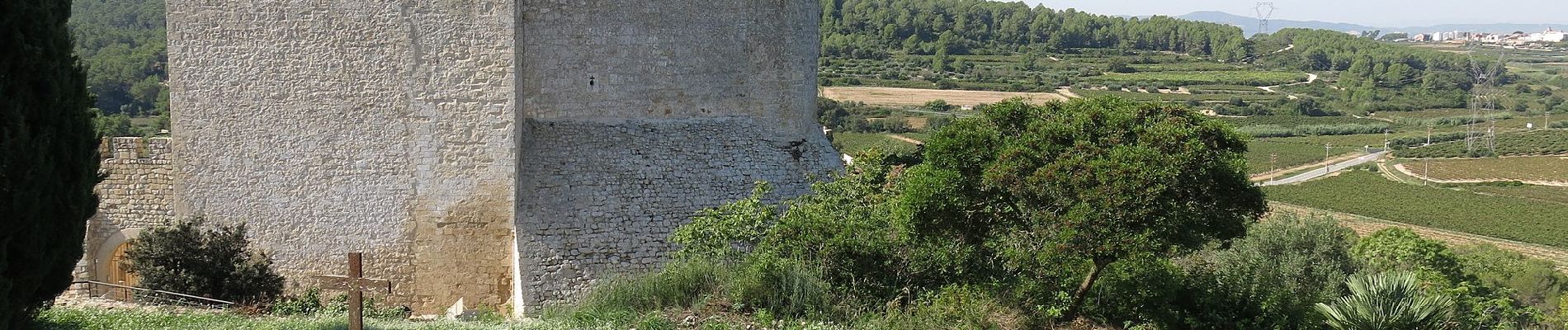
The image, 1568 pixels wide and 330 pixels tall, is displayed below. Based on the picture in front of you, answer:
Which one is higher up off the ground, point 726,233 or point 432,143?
point 432,143

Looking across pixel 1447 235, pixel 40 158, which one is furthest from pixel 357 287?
pixel 1447 235

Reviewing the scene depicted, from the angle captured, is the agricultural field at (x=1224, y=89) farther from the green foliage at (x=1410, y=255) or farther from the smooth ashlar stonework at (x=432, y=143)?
the smooth ashlar stonework at (x=432, y=143)

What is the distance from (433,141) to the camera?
8891mm

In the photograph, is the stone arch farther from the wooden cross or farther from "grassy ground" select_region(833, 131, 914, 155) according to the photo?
"grassy ground" select_region(833, 131, 914, 155)

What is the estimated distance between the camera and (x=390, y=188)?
352 inches

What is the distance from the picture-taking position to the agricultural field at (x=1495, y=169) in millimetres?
49031

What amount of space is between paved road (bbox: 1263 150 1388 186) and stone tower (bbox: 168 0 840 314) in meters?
38.4

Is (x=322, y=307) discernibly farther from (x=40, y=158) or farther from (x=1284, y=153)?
(x=1284, y=153)

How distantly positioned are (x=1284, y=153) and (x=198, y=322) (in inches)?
2159

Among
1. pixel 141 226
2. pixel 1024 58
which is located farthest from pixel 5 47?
pixel 1024 58

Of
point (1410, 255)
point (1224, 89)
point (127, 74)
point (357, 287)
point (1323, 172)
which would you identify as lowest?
point (1323, 172)

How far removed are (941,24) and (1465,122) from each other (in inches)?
1564

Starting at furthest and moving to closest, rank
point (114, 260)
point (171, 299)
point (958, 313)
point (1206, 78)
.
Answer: point (1206, 78) → point (114, 260) → point (171, 299) → point (958, 313)

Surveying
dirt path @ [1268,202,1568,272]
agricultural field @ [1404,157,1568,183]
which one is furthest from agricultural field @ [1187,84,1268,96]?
dirt path @ [1268,202,1568,272]
